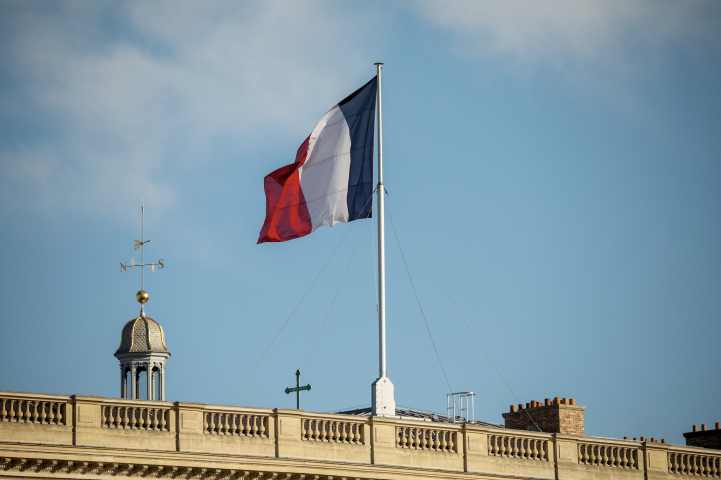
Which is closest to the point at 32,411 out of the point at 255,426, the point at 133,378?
the point at 255,426

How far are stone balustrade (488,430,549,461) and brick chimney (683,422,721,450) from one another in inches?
426

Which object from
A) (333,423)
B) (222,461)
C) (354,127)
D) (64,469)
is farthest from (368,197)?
(64,469)

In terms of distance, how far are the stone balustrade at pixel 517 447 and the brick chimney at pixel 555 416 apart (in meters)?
5.65

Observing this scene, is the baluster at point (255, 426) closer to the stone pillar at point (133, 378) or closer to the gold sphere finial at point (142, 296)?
the stone pillar at point (133, 378)

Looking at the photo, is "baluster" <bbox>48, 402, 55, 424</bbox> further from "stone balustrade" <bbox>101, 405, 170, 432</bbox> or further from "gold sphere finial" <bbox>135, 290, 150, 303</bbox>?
"gold sphere finial" <bbox>135, 290, 150, 303</bbox>

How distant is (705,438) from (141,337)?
64.6 ft

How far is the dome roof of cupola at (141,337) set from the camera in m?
41.0

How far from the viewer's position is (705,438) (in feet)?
151

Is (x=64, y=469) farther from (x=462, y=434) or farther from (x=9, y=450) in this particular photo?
(x=462, y=434)

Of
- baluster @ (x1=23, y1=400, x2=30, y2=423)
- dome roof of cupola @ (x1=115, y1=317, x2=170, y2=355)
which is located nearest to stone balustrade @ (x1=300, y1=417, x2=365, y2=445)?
baluster @ (x1=23, y1=400, x2=30, y2=423)

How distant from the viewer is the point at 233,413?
32656 mm

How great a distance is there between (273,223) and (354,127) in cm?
371

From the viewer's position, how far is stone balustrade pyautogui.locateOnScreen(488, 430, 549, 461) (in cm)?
3622

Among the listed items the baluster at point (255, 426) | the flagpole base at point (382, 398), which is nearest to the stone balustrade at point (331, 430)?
the baluster at point (255, 426)
